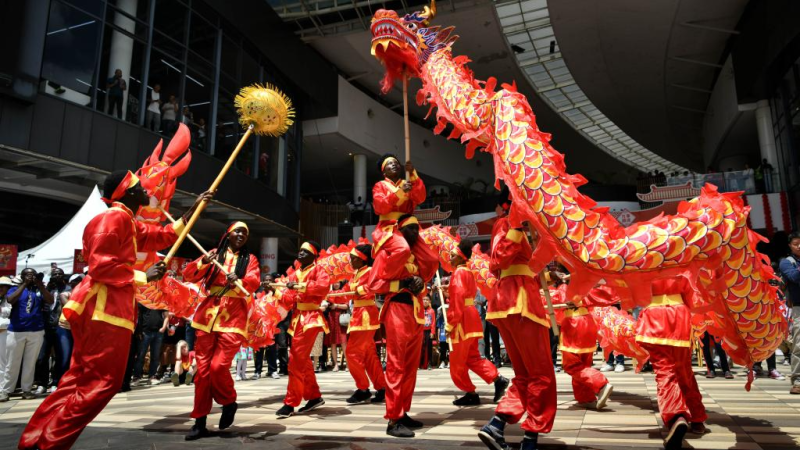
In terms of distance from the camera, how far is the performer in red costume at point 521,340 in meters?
3.32

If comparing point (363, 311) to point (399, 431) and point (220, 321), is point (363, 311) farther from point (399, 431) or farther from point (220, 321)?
point (399, 431)

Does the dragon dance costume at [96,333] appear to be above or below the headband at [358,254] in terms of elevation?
below

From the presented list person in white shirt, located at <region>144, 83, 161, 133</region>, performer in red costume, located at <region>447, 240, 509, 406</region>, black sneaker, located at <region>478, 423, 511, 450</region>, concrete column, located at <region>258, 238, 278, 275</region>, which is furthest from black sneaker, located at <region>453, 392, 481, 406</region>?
concrete column, located at <region>258, 238, 278, 275</region>

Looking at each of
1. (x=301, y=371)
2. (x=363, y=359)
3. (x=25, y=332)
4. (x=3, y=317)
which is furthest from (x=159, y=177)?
(x=3, y=317)

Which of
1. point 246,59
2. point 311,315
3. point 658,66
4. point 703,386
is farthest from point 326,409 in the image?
point 658,66

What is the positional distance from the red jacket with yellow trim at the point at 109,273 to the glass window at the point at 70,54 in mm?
9082

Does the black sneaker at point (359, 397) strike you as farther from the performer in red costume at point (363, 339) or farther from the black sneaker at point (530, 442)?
the black sneaker at point (530, 442)

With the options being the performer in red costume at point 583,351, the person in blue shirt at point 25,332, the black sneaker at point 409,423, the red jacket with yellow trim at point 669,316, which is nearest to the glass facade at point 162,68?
the person in blue shirt at point 25,332

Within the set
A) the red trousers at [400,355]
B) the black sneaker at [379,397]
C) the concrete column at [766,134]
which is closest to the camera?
the red trousers at [400,355]

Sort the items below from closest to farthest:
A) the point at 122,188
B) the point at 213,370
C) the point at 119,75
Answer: the point at 122,188
the point at 213,370
the point at 119,75

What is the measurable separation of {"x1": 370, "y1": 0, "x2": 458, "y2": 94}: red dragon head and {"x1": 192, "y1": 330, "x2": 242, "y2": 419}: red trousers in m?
2.83

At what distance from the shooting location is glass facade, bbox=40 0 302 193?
11.5 m

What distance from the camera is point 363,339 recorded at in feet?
19.9

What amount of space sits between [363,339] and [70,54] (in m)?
10.3
